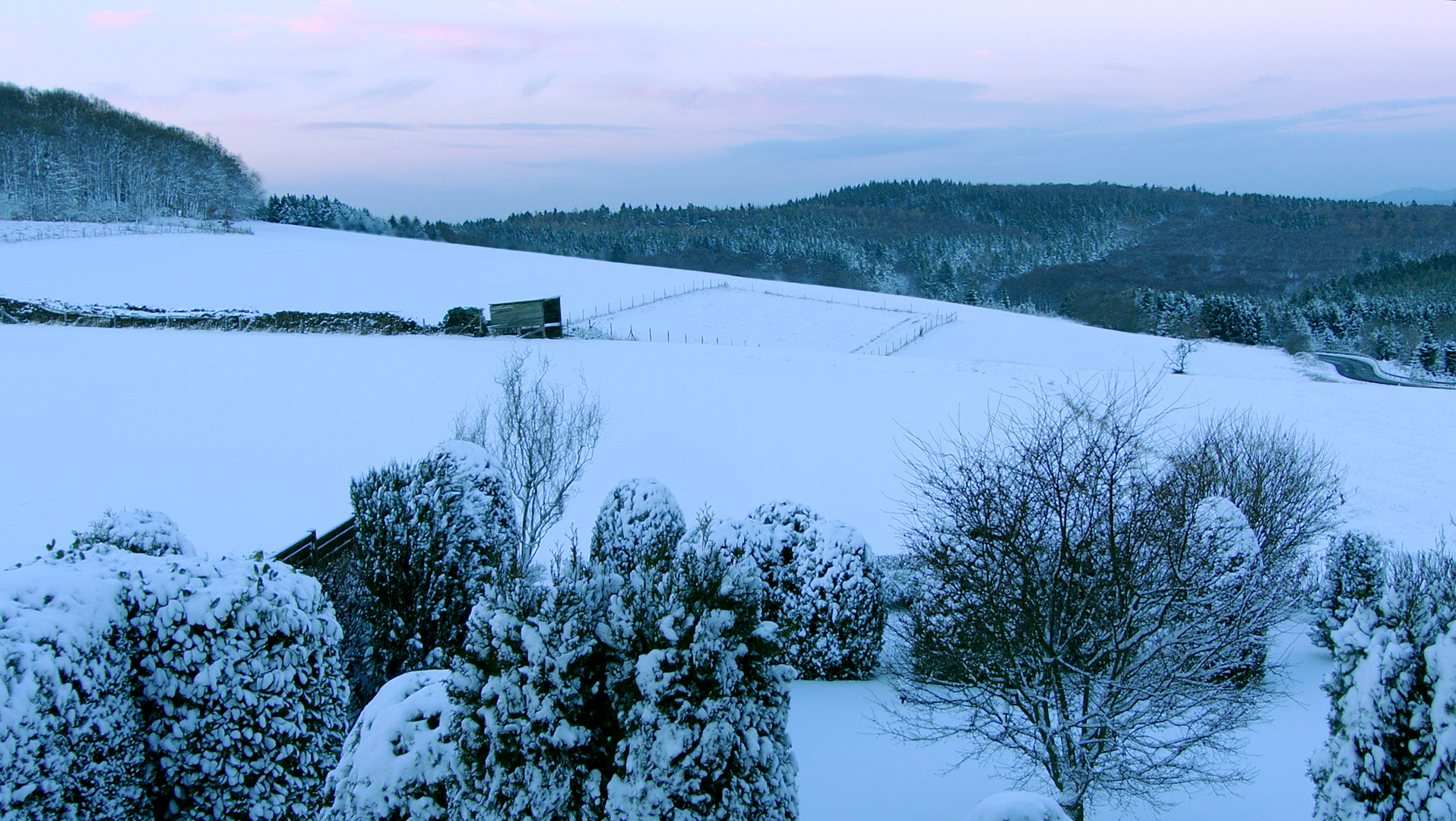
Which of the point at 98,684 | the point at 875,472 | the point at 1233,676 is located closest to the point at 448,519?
the point at 98,684

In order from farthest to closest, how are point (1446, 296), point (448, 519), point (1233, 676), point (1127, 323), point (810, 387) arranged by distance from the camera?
1. point (1446, 296)
2. point (1127, 323)
3. point (810, 387)
4. point (448, 519)
5. point (1233, 676)

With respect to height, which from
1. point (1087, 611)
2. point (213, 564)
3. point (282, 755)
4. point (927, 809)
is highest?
point (213, 564)

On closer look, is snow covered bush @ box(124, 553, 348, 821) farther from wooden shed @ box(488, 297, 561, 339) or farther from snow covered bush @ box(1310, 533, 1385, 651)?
wooden shed @ box(488, 297, 561, 339)

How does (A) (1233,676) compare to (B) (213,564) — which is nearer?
(B) (213,564)

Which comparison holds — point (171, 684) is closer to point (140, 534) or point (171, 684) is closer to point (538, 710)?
point (538, 710)

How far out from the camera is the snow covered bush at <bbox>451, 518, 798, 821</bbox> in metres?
4.99

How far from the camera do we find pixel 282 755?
21.4 feet

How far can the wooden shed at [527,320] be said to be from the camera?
36.2 metres

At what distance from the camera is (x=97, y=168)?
8000 centimetres

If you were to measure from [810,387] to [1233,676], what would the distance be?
1976 centimetres

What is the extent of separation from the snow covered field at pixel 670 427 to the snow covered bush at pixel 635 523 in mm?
3072

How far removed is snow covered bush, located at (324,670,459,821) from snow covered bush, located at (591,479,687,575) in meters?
6.38

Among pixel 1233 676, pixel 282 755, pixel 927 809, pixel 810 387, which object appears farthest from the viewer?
pixel 810 387

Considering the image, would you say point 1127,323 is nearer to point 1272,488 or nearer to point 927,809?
point 1272,488
